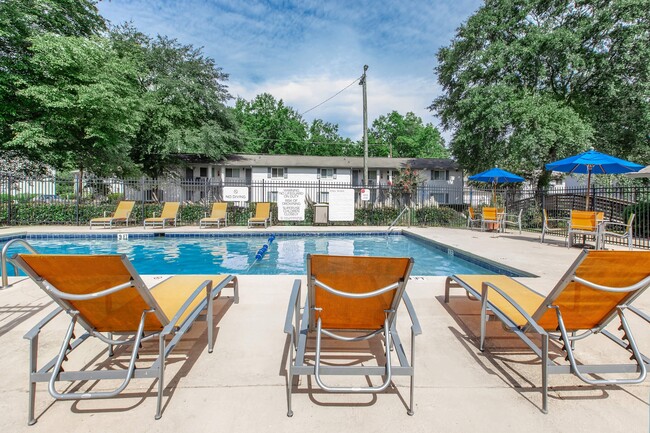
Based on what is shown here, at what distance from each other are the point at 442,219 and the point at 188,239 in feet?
39.1

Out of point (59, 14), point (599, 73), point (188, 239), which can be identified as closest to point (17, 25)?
point (59, 14)

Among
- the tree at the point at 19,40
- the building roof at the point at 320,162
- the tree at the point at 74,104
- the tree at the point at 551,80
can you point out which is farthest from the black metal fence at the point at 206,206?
the building roof at the point at 320,162

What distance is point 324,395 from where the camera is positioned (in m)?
1.95

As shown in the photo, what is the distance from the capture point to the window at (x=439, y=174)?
30.0 m

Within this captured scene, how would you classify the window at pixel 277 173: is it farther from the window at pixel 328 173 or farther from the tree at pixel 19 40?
the tree at pixel 19 40

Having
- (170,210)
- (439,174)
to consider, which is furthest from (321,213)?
(439,174)

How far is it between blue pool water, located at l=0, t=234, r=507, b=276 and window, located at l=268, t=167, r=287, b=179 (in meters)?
17.4

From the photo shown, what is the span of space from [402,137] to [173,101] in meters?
34.0

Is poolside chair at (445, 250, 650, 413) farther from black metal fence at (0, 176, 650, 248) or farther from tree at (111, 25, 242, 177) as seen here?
tree at (111, 25, 242, 177)

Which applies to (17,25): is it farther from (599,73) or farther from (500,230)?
(599,73)

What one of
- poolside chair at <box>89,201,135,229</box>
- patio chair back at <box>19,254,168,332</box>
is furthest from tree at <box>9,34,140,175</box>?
patio chair back at <box>19,254,168,332</box>

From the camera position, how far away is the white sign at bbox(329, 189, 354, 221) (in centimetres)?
1439

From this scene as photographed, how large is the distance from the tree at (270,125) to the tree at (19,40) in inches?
1006

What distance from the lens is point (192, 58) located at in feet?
83.9
